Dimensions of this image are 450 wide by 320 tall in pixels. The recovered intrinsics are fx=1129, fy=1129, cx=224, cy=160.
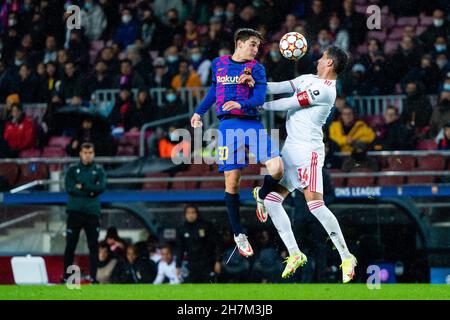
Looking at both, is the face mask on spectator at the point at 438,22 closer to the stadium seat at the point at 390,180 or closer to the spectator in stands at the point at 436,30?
the spectator in stands at the point at 436,30

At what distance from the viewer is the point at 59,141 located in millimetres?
20328

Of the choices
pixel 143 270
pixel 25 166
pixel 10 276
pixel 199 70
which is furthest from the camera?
pixel 199 70

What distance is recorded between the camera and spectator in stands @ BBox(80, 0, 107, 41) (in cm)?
2305

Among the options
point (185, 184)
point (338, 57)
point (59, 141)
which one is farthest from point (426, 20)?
point (338, 57)

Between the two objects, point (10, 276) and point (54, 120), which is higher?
point (54, 120)

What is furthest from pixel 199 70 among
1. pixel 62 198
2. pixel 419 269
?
pixel 419 269

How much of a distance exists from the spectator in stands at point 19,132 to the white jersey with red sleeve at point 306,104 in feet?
29.7

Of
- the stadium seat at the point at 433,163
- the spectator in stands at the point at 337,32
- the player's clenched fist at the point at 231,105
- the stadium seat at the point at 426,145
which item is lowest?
the stadium seat at the point at 433,163

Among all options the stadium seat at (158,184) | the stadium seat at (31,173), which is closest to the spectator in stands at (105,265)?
the stadium seat at (158,184)

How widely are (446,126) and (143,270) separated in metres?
5.14

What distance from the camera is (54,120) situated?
786 inches

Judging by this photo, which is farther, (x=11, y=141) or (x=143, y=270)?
(x=11, y=141)

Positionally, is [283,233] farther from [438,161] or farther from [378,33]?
[378,33]

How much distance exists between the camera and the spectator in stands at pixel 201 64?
20.3 m
